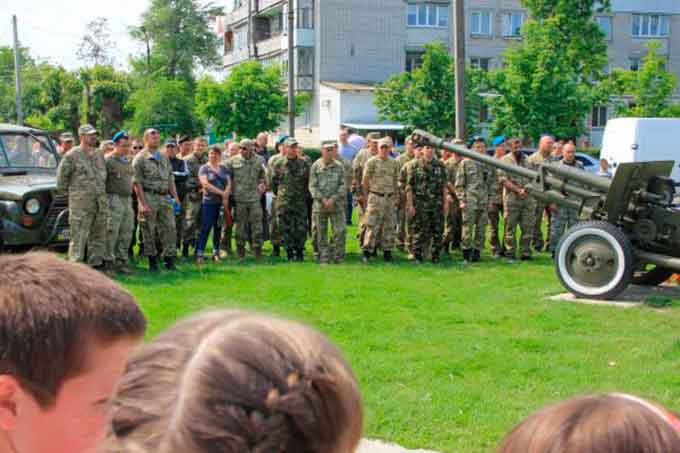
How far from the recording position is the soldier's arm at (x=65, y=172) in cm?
1048

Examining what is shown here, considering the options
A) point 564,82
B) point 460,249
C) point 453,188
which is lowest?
point 460,249

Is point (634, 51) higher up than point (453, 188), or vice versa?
point (634, 51)

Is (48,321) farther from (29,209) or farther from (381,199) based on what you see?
(381,199)

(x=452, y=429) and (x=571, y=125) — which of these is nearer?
(x=452, y=429)

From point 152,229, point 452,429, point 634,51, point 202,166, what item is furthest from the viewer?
point 634,51

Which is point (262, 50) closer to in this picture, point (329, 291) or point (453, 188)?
point (453, 188)

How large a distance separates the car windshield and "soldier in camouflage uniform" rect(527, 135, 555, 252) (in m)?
6.75

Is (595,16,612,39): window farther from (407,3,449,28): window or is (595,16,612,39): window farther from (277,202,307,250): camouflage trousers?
(277,202,307,250): camouflage trousers

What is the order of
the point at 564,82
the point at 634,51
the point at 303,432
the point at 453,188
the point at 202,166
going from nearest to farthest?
the point at 303,432
the point at 202,166
the point at 453,188
the point at 564,82
the point at 634,51

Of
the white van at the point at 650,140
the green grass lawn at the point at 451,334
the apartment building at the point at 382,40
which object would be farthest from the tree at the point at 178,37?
the green grass lawn at the point at 451,334

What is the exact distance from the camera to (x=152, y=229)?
11562mm

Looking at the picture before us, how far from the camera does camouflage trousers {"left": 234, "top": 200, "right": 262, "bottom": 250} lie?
1285cm

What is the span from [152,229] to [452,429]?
710 cm

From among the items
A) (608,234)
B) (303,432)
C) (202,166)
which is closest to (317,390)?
(303,432)
